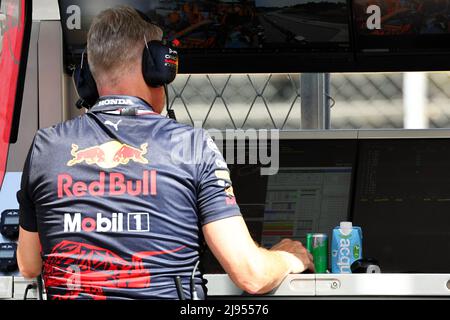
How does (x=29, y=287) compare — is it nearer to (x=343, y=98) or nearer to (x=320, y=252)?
(x=320, y=252)

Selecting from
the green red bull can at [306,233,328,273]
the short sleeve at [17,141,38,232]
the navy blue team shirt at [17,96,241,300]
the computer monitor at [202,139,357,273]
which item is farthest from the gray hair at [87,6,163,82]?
the computer monitor at [202,139,357,273]

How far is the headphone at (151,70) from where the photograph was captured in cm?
265

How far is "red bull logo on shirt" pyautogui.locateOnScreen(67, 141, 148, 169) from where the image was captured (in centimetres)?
255

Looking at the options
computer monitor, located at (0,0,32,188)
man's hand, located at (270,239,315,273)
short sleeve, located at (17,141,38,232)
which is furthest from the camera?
computer monitor, located at (0,0,32,188)

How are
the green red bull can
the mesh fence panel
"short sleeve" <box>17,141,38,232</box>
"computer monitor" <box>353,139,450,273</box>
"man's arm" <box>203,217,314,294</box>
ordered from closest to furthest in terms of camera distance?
"man's arm" <box>203,217,314,294</box>
"short sleeve" <box>17,141,38,232</box>
the green red bull can
"computer monitor" <box>353,139,450,273</box>
the mesh fence panel

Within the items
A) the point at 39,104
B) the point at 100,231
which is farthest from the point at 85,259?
the point at 39,104

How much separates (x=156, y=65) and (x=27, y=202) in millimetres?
468

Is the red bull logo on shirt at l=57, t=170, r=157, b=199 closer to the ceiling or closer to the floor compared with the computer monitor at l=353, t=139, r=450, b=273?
closer to the ceiling

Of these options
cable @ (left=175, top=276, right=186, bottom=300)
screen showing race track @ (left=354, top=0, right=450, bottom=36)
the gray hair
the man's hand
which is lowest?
the man's hand

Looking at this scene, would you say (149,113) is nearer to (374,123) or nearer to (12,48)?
(12,48)

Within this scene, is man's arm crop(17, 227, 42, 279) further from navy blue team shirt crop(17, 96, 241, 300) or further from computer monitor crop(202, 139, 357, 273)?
computer monitor crop(202, 139, 357, 273)

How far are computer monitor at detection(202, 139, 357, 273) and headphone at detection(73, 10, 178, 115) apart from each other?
1.44 m

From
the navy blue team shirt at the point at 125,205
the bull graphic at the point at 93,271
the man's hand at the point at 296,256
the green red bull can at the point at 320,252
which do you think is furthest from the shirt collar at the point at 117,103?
the green red bull can at the point at 320,252

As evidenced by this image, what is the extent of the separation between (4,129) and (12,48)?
10.6 inches
